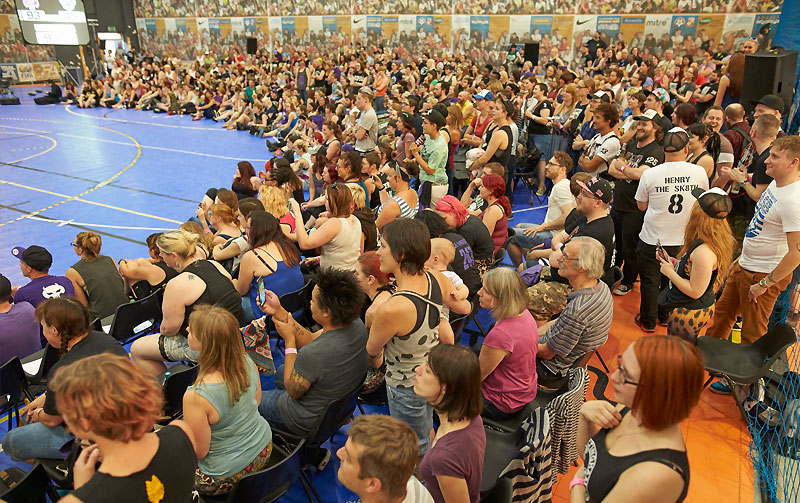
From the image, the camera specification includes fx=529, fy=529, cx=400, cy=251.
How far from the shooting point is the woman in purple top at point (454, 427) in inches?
88.2

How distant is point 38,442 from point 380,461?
2428 mm

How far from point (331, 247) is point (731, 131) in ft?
16.1

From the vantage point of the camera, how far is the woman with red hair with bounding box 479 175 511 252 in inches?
207

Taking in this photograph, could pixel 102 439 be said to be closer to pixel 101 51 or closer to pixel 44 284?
pixel 44 284

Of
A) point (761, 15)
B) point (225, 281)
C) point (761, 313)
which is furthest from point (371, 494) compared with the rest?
point (761, 15)

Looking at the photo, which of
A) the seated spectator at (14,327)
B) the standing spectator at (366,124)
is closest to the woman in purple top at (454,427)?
the seated spectator at (14,327)

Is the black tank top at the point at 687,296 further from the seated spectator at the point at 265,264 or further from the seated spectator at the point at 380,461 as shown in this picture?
the seated spectator at the point at 265,264

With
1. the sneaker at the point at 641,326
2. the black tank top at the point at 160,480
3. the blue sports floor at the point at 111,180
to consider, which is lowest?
the sneaker at the point at 641,326

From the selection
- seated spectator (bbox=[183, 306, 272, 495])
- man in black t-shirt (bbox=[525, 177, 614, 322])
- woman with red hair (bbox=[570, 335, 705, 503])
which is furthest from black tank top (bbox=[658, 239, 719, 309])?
seated spectator (bbox=[183, 306, 272, 495])

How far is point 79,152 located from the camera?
13758mm

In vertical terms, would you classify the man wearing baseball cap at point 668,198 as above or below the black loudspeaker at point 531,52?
below

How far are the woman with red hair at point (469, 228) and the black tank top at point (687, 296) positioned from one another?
1.55 m

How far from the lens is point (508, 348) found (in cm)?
301

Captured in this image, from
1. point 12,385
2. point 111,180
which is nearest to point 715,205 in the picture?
point 12,385
